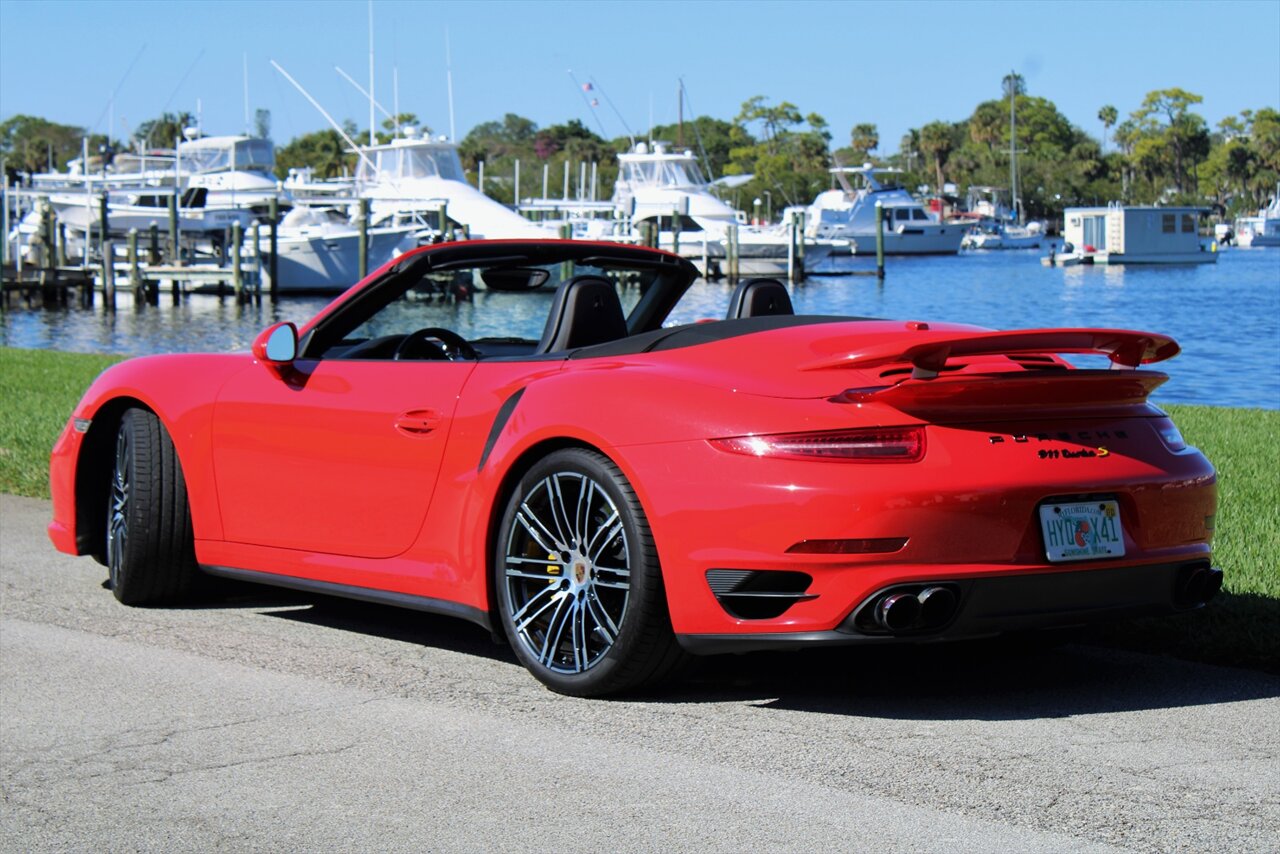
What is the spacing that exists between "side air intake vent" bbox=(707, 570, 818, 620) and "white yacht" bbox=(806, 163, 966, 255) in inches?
3416

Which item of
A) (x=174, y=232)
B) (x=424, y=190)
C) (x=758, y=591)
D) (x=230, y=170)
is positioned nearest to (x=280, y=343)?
(x=758, y=591)

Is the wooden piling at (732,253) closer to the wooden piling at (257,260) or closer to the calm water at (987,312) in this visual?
the calm water at (987,312)

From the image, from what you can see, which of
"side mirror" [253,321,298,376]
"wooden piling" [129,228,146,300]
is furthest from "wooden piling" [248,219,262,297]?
"side mirror" [253,321,298,376]

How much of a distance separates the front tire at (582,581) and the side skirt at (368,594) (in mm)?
155

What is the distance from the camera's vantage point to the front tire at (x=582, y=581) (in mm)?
4707

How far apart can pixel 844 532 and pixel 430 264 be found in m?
2.05

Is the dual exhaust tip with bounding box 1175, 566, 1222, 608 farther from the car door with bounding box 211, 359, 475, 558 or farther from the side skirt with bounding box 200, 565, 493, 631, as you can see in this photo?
the car door with bounding box 211, 359, 475, 558

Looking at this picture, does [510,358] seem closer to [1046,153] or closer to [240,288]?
[240,288]

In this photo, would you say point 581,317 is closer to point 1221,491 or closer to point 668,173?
point 1221,491

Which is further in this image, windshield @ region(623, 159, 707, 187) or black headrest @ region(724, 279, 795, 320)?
windshield @ region(623, 159, 707, 187)

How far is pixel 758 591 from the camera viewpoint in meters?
4.52

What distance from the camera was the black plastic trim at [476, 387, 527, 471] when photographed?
5.16 m

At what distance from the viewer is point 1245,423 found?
1282 cm

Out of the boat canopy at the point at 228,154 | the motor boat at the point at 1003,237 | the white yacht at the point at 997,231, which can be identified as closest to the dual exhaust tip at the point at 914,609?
the boat canopy at the point at 228,154
